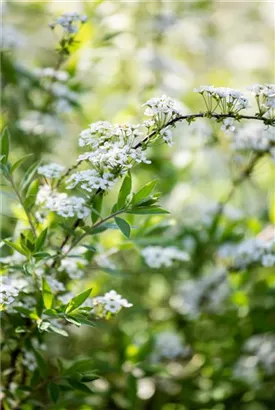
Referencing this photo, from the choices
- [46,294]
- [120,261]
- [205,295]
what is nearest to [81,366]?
[46,294]

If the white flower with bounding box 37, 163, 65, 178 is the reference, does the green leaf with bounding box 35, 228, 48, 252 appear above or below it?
below

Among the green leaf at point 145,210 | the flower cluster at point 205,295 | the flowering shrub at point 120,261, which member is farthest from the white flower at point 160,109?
the flower cluster at point 205,295

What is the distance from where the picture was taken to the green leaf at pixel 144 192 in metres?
0.93

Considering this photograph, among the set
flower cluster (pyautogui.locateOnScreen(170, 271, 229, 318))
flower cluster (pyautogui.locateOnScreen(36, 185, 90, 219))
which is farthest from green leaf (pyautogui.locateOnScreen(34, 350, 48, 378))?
flower cluster (pyautogui.locateOnScreen(170, 271, 229, 318))

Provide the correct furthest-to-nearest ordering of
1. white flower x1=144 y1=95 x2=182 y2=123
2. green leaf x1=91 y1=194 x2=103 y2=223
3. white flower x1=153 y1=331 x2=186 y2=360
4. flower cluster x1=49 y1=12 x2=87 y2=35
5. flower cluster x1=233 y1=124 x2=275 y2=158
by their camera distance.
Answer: white flower x1=153 y1=331 x2=186 y2=360 → flower cluster x1=233 y1=124 x2=275 y2=158 → flower cluster x1=49 y1=12 x2=87 y2=35 → green leaf x1=91 y1=194 x2=103 y2=223 → white flower x1=144 y1=95 x2=182 y2=123

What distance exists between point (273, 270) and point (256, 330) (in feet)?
1.15

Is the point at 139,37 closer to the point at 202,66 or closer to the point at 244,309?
the point at 202,66

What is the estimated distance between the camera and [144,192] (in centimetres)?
94

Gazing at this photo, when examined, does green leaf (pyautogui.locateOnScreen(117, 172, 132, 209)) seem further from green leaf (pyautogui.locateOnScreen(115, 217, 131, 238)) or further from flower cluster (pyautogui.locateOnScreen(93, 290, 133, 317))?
flower cluster (pyautogui.locateOnScreen(93, 290, 133, 317))

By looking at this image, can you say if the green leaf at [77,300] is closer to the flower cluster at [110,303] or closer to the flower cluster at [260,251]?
the flower cluster at [110,303]

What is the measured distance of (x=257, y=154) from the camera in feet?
4.53

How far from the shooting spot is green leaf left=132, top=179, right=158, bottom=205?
93cm

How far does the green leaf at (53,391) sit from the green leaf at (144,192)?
13.1 inches

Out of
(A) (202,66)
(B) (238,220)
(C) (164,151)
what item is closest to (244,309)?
Answer: (B) (238,220)
